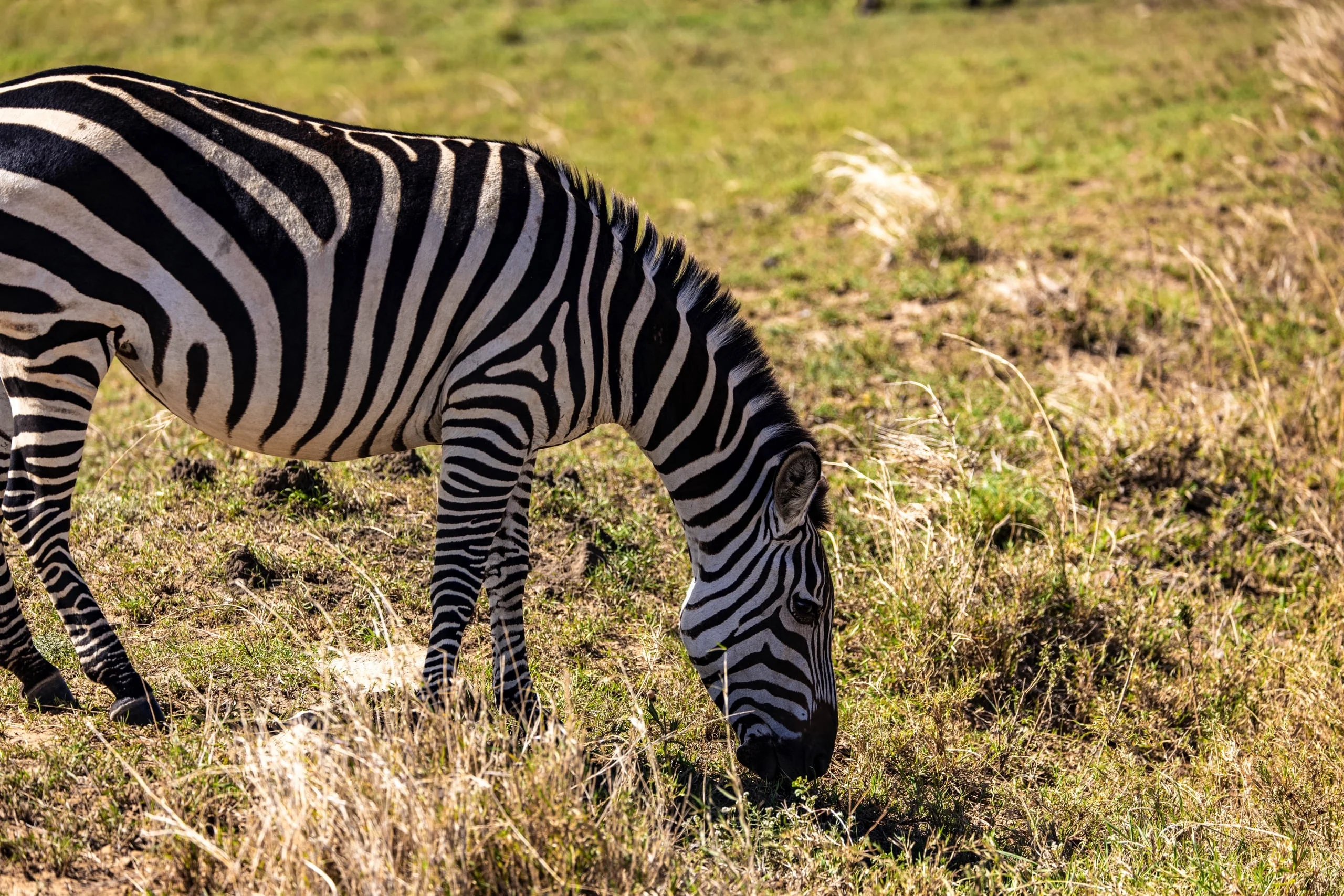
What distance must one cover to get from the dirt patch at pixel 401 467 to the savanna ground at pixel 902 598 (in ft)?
0.10

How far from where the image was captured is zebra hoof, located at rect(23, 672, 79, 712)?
483 centimetres

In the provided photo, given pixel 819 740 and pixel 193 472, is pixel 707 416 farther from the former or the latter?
pixel 193 472

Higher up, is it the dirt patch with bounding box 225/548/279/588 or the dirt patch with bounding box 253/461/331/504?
the dirt patch with bounding box 253/461/331/504

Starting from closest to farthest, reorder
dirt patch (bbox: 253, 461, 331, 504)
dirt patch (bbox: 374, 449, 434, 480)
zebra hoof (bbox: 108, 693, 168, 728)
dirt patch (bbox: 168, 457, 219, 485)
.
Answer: zebra hoof (bbox: 108, 693, 168, 728)
dirt patch (bbox: 253, 461, 331, 504)
dirt patch (bbox: 168, 457, 219, 485)
dirt patch (bbox: 374, 449, 434, 480)

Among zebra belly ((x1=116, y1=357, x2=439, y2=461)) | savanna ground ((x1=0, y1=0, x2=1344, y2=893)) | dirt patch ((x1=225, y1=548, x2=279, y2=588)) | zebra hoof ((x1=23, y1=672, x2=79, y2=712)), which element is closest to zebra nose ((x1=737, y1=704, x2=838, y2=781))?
savanna ground ((x1=0, y1=0, x2=1344, y2=893))

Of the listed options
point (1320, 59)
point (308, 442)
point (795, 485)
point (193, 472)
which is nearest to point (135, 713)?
point (308, 442)

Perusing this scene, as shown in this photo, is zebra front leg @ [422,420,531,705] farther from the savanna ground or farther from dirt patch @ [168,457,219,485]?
dirt patch @ [168,457,219,485]

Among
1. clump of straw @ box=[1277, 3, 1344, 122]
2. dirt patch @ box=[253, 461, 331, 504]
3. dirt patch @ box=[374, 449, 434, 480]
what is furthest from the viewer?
clump of straw @ box=[1277, 3, 1344, 122]

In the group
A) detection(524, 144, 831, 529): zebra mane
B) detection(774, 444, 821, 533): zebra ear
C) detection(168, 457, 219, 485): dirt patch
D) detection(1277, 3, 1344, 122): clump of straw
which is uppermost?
detection(1277, 3, 1344, 122): clump of straw

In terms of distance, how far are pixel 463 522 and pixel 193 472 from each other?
3023 mm

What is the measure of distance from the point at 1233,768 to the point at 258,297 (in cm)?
477

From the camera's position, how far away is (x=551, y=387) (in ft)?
15.3

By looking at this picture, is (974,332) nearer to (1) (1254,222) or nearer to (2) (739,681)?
(1) (1254,222)

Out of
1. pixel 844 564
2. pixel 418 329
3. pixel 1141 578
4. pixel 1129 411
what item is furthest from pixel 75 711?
pixel 1129 411
